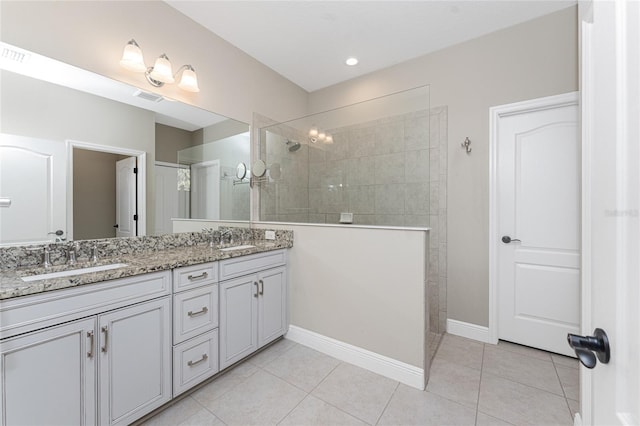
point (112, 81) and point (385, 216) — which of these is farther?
point (385, 216)

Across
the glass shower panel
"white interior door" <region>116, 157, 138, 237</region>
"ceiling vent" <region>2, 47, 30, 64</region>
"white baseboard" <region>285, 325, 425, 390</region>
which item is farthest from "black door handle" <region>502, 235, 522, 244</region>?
"ceiling vent" <region>2, 47, 30, 64</region>

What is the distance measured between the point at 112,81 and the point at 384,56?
2349 millimetres

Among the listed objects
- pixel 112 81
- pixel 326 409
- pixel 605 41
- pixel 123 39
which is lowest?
pixel 326 409

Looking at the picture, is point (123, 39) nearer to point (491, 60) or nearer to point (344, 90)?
point (344, 90)

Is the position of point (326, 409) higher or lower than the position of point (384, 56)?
lower

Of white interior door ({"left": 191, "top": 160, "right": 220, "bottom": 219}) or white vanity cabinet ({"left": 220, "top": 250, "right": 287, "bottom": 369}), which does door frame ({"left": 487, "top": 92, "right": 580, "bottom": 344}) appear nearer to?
white vanity cabinet ({"left": 220, "top": 250, "right": 287, "bottom": 369})

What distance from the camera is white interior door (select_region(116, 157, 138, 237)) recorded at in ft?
5.95

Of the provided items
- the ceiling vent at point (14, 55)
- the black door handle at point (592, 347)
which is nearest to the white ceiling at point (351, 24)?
the ceiling vent at point (14, 55)

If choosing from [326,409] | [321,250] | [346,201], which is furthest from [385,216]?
[326,409]

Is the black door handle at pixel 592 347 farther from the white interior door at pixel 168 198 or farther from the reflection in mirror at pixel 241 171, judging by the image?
the reflection in mirror at pixel 241 171

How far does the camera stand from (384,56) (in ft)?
8.82

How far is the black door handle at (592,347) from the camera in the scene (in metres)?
0.53

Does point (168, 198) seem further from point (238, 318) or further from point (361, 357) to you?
point (361, 357)

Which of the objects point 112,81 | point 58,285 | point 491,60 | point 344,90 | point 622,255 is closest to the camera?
point 622,255
